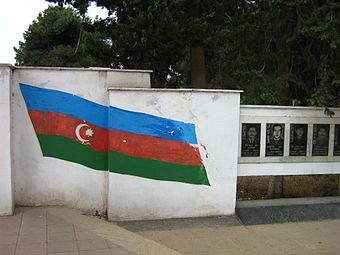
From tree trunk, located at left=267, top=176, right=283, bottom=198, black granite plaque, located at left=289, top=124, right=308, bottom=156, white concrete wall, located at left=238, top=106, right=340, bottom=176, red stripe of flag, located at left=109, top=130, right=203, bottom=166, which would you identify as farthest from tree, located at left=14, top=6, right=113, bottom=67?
black granite plaque, located at left=289, top=124, right=308, bottom=156

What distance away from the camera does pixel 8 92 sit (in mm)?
4918

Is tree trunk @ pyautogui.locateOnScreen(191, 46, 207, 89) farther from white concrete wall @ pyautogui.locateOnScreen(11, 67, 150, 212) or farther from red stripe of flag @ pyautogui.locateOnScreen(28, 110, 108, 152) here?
red stripe of flag @ pyautogui.locateOnScreen(28, 110, 108, 152)

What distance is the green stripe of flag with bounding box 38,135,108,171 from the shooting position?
5332mm

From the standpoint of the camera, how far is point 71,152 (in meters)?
5.38

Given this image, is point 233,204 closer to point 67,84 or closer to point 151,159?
point 151,159

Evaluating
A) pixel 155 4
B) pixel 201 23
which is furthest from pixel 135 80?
pixel 201 23

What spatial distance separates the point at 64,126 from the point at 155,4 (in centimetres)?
253

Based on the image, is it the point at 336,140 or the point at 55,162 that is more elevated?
the point at 336,140

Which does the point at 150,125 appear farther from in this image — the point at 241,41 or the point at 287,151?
the point at 241,41

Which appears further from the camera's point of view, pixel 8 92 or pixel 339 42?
pixel 339 42

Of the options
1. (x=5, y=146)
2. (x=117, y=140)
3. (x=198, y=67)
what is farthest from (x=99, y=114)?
(x=198, y=67)

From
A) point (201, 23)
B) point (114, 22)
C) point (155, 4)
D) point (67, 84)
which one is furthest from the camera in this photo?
point (114, 22)

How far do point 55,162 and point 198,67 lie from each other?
14.4ft

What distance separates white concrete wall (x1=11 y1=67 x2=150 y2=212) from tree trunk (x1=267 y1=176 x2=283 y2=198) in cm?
397
